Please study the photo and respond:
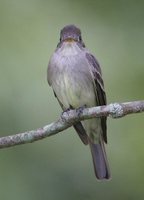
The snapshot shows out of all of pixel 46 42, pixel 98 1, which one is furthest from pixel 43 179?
pixel 98 1

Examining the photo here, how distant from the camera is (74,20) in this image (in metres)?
6.95

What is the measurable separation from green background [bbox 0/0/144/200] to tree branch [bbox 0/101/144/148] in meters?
1.81

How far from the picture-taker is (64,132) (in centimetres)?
656

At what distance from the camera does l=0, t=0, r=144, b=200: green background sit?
649 centimetres

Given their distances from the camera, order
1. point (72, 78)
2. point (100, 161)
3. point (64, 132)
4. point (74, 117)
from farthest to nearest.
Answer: point (64, 132) < point (100, 161) < point (72, 78) < point (74, 117)

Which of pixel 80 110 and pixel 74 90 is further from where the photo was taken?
pixel 74 90

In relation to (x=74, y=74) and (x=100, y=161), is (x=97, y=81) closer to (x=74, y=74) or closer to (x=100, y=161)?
(x=74, y=74)

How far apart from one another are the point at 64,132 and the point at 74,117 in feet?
6.15

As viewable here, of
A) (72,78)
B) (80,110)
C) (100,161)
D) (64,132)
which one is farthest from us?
(64,132)

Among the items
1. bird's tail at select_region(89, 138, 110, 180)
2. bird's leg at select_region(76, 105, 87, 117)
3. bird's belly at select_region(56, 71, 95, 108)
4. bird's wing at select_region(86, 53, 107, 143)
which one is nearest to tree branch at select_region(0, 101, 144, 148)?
bird's leg at select_region(76, 105, 87, 117)

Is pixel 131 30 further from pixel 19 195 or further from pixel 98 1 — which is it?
pixel 19 195

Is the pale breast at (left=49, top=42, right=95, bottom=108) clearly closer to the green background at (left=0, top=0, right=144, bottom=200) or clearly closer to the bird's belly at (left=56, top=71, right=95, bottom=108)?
the bird's belly at (left=56, top=71, right=95, bottom=108)

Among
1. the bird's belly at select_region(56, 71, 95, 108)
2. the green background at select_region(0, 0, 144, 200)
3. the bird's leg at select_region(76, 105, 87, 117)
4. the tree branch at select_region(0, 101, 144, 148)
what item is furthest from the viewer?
the green background at select_region(0, 0, 144, 200)

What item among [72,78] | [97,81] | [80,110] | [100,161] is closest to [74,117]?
[80,110]
